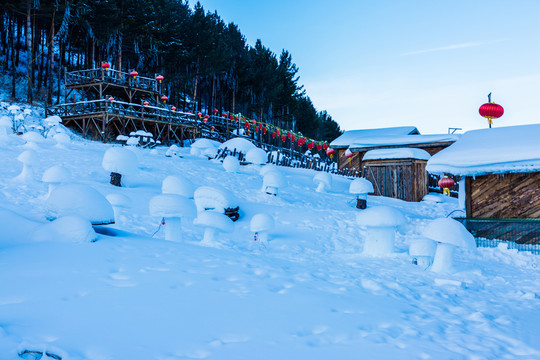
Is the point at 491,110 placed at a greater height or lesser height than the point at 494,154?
greater

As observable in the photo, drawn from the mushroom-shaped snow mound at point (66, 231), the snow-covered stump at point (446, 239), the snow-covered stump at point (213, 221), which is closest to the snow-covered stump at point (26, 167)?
the snow-covered stump at point (213, 221)

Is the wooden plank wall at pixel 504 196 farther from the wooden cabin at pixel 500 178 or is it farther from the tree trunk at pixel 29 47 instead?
the tree trunk at pixel 29 47

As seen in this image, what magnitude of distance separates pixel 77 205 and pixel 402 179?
59.8 feet

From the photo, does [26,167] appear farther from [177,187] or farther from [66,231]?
[66,231]

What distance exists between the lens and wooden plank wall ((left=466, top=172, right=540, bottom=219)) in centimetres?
1208

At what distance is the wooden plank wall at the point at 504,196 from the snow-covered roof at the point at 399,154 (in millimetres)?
7773

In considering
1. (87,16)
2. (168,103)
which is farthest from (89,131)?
(168,103)

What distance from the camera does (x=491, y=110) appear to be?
49.3 feet

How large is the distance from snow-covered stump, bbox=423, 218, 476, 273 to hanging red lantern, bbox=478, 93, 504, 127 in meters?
9.01

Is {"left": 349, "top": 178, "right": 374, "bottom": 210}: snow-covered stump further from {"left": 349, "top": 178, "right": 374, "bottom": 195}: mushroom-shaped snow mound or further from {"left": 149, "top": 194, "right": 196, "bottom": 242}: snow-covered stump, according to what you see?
{"left": 149, "top": 194, "right": 196, "bottom": 242}: snow-covered stump

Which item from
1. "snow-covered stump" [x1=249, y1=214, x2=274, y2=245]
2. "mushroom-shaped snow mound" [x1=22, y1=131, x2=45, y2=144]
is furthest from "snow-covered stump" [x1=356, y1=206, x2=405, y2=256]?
"mushroom-shaped snow mound" [x1=22, y1=131, x2=45, y2=144]

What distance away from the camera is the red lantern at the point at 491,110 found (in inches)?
590

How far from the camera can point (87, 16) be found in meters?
32.2

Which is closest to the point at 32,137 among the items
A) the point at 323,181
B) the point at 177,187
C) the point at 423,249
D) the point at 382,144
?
the point at 177,187
